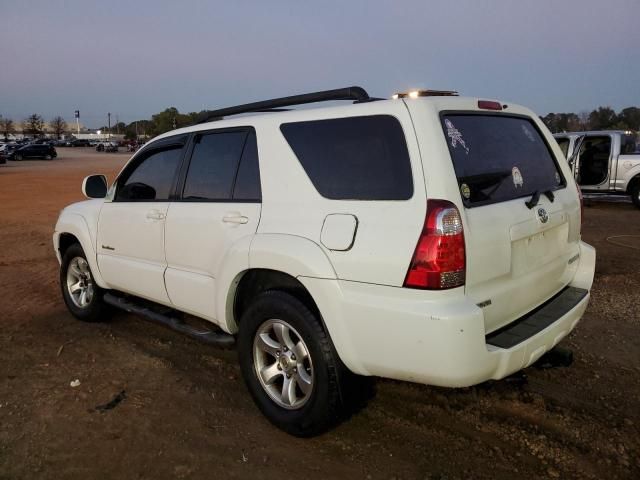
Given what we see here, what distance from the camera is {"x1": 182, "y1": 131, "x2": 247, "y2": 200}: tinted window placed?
11.2 ft

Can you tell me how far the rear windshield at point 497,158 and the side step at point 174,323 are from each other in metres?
1.85

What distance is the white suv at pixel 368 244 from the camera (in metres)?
2.44

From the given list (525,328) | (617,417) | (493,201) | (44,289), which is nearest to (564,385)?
(617,417)

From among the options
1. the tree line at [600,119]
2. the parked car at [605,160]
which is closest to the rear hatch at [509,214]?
the parked car at [605,160]

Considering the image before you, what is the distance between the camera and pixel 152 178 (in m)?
4.10

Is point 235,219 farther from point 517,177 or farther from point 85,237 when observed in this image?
point 85,237

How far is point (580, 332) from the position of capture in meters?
4.45

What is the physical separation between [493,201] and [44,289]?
5.42 meters

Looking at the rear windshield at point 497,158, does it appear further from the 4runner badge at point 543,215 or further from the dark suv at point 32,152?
the dark suv at point 32,152

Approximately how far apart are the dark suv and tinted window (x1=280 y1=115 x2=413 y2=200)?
1981 inches

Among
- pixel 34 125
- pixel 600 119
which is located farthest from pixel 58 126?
pixel 600 119

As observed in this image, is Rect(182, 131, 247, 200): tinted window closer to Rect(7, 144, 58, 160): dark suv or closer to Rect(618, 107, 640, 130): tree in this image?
Rect(618, 107, 640, 130): tree

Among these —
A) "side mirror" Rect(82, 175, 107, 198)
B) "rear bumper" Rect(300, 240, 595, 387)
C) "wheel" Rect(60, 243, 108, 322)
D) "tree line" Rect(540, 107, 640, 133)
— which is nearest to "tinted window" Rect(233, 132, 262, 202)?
"rear bumper" Rect(300, 240, 595, 387)

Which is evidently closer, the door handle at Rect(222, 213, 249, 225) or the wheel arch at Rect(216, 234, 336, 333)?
the wheel arch at Rect(216, 234, 336, 333)
